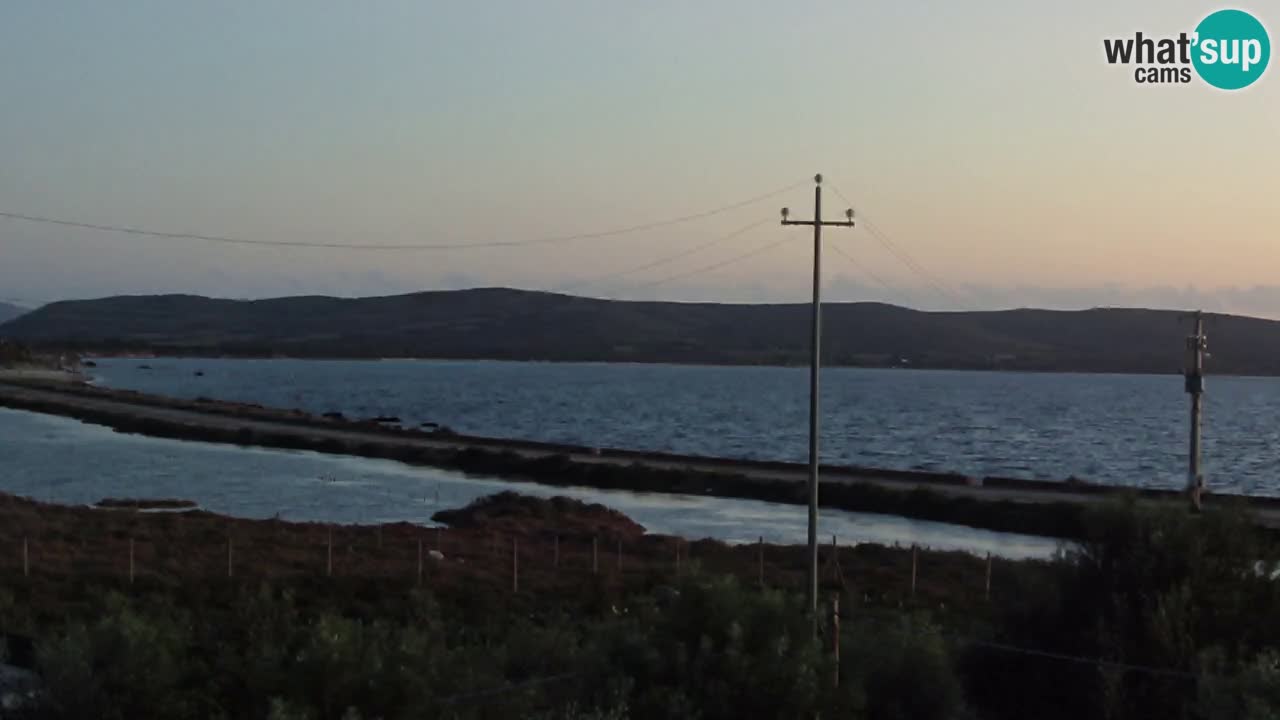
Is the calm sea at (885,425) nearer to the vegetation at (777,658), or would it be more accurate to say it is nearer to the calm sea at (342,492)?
the calm sea at (342,492)

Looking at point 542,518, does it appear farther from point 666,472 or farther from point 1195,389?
point 1195,389

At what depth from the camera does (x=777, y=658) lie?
12.2 m

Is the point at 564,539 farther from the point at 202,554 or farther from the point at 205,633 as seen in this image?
the point at 205,633

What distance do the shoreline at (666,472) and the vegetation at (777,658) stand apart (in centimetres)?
1468

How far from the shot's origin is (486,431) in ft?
349

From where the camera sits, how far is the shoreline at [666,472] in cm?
5094

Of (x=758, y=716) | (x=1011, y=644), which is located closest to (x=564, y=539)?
(x=1011, y=644)

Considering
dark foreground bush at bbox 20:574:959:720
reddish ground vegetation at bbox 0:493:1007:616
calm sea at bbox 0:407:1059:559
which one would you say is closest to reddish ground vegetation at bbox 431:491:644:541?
reddish ground vegetation at bbox 0:493:1007:616

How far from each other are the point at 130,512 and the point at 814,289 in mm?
28841

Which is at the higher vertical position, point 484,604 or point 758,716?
point 758,716

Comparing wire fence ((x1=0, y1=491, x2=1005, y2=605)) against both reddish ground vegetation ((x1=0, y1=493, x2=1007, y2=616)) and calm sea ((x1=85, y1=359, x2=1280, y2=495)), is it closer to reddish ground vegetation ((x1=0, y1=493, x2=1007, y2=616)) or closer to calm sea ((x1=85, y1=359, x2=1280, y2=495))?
reddish ground vegetation ((x1=0, y1=493, x2=1007, y2=616))

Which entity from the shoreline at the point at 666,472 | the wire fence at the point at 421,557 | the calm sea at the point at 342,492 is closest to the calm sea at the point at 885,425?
the shoreline at the point at 666,472

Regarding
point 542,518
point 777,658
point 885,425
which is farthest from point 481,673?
point 885,425

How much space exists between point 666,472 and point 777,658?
174 feet
